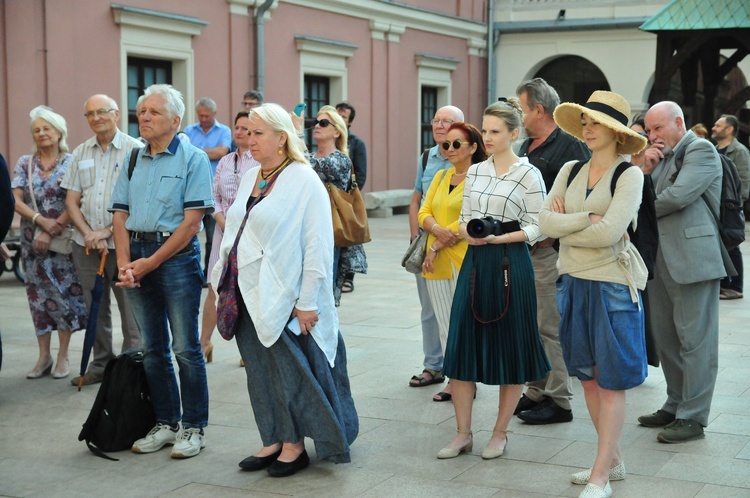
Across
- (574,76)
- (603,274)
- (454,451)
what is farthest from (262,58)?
(603,274)

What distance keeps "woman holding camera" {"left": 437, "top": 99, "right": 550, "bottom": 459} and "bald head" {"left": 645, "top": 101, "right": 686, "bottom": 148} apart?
0.88 metres

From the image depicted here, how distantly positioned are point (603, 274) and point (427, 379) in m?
2.45

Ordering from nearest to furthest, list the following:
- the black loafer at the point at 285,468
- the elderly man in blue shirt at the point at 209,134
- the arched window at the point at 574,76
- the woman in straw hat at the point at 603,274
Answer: the woman in straw hat at the point at 603,274 < the black loafer at the point at 285,468 < the elderly man in blue shirt at the point at 209,134 < the arched window at the point at 574,76

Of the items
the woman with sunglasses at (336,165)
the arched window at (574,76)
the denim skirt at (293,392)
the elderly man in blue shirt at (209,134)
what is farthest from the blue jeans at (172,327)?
the arched window at (574,76)

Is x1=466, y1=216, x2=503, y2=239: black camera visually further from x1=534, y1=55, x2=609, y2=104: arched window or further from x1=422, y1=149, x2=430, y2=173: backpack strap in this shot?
x1=534, y1=55, x2=609, y2=104: arched window

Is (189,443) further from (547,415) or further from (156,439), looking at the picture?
(547,415)

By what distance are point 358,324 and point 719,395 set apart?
364 cm

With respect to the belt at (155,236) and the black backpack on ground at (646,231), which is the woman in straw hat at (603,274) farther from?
the belt at (155,236)

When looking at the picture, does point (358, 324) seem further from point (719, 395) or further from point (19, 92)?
point (19, 92)

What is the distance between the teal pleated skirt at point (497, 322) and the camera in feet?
17.6

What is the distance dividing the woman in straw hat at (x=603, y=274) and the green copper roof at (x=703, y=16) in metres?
14.7

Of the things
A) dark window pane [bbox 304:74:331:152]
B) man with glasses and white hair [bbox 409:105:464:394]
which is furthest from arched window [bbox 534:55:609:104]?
man with glasses and white hair [bbox 409:105:464:394]

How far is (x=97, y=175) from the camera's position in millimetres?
6914

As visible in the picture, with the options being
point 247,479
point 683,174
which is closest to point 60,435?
point 247,479
